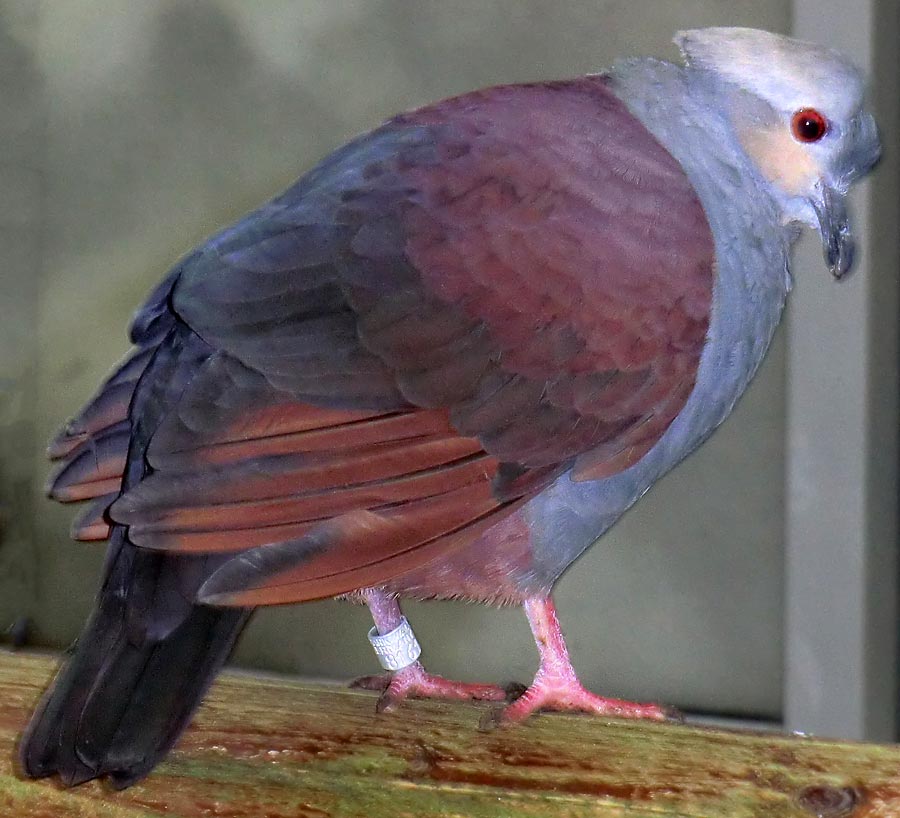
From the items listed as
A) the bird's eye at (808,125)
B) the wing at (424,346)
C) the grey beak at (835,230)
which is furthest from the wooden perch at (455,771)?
the bird's eye at (808,125)

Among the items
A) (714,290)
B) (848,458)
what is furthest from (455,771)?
(848,458)

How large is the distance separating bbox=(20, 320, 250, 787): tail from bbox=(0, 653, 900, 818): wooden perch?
0.08m

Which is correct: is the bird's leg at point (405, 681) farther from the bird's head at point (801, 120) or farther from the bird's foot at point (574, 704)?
the bird's head at point (801, 120)

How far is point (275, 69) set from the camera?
1.64 metres

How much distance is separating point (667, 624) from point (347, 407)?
97 centimetres

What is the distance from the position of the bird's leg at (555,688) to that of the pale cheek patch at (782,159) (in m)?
0.45

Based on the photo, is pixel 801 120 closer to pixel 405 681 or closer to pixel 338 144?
pixel 405 681

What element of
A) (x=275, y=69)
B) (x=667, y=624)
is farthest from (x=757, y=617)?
(x=275, y=69)

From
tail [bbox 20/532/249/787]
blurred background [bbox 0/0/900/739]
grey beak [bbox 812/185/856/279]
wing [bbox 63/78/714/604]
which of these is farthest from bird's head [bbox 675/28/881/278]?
tail [bbox 20/532/249/787]

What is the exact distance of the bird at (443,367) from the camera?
0.74m

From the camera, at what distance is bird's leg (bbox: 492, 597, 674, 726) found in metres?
0.88

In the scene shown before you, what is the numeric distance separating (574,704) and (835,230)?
488 millimetres

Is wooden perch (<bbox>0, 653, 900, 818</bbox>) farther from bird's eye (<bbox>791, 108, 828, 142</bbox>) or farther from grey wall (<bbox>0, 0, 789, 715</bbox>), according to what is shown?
grey wall (<bbox>0, 0, 789, 715</bbox>)

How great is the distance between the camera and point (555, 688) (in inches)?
35.1
